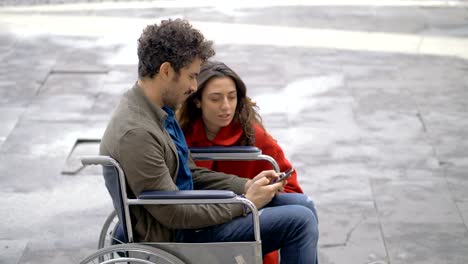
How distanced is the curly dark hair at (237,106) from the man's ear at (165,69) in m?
0.52

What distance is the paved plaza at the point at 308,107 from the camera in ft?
17.6

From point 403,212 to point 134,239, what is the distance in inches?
90.5

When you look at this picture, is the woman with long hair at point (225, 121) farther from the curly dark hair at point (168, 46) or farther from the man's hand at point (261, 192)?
the curly dark hair at point (168, 46)

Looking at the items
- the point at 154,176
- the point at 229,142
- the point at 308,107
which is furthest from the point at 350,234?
the point at 308,107

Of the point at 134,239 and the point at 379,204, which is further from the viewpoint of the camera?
the point at 379,204

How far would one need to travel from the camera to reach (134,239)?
3.72 m

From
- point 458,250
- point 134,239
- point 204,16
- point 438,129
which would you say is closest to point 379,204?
point 458,250

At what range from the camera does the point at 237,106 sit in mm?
4305

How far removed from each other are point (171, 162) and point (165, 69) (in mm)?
374

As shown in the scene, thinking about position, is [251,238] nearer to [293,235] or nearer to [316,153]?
[293,235]

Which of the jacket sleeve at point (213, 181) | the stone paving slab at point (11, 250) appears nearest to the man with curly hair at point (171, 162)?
the jacket sleeve at point (213, 181)

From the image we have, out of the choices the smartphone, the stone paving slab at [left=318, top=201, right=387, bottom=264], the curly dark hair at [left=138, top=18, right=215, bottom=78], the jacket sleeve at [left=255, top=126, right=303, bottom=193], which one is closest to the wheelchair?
the smartphone

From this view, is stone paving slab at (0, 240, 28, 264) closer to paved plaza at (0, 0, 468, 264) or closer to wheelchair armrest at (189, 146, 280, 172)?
paved plaza at (0, 0, 468, 264)

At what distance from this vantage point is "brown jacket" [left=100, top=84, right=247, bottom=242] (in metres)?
3.54
